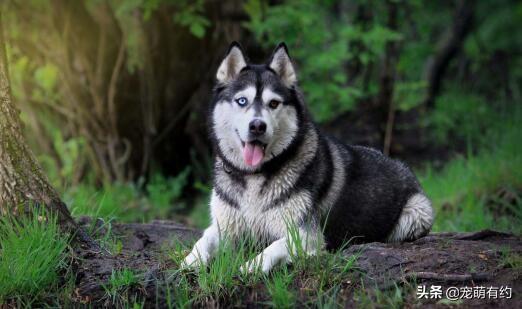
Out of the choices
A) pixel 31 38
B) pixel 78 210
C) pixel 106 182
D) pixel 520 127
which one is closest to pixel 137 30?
pixel 31 38

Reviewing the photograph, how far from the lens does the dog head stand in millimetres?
4527

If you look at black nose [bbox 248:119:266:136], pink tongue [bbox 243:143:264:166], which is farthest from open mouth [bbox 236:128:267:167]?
black nose [bbox 248:119:266:136]

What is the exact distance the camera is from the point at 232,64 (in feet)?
16.1

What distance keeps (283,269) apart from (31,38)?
5.97 meters

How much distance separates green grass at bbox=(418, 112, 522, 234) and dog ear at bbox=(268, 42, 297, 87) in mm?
2436

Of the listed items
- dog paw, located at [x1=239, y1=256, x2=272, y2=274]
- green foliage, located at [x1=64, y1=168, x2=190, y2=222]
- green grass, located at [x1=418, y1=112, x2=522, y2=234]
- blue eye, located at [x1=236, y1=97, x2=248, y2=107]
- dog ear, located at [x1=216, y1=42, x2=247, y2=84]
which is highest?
dog ear, located at [x1=216, y1=42, x2=247, y2=84]

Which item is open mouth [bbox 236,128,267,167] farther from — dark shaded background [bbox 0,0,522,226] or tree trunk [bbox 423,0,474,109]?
tree trunk [bbox 423,0,474,109]

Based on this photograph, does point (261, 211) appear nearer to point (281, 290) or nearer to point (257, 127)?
point (257, 127)

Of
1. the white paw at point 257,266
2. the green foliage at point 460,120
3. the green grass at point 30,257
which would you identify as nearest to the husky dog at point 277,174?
the white paw at point 257,266

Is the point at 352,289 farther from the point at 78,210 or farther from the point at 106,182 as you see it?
the point at 106,182

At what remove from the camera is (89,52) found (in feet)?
29.5

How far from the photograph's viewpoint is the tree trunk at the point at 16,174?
14.5ft

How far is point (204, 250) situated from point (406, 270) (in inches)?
52.6

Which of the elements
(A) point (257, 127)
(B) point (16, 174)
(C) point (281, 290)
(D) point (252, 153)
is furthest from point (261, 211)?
(B) point (16, 174)
